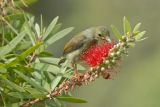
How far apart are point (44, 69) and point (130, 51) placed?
27.9 ft

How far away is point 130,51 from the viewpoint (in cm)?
1080

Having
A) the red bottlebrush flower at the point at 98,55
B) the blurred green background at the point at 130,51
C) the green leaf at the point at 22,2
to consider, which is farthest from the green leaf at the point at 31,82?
the blurred green background at the point at 130,51

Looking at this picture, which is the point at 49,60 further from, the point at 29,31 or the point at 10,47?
the point at 10,47

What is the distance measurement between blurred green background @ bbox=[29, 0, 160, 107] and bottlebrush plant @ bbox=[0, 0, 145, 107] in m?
5.60

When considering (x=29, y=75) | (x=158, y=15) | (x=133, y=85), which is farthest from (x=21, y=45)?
(x=158, y=15)

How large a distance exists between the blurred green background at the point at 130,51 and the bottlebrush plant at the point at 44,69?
5603 mm

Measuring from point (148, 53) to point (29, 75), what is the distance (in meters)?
8.76

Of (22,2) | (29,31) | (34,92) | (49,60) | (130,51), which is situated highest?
(130,51)

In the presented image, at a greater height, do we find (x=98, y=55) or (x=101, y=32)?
(x=101, y=32)

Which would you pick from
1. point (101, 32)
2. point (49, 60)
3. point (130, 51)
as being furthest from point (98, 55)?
point (130, 51)

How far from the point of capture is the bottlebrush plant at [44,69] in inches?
82.2

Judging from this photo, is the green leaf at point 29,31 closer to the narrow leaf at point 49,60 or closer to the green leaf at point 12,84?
the narrow leaf at point 49,60

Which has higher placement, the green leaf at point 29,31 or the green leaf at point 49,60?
the green leaf at point 29,31

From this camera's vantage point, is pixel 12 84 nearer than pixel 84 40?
Yes
